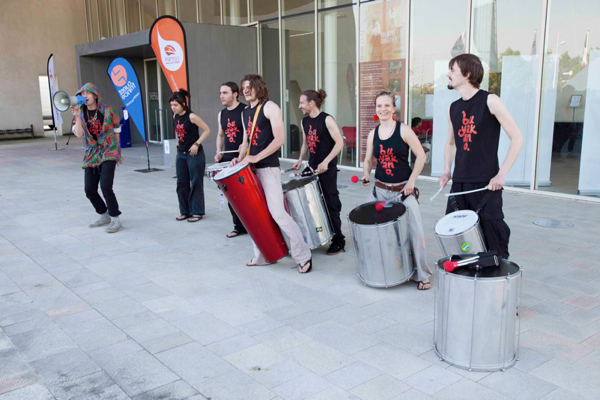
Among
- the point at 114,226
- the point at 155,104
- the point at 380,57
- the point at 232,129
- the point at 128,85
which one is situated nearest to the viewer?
the point at 232,129

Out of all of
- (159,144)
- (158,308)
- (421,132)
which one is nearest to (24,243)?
(158,308)

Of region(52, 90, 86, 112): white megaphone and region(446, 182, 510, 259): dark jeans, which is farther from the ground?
region(52, 90, 86, 112): white megaphone

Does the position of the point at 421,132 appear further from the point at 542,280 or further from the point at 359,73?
the point at 542,280

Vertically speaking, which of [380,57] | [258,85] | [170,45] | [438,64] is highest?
[170,45]

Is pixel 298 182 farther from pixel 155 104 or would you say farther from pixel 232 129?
pixel 155 104

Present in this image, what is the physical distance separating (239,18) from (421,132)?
253 inches

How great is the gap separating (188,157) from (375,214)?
3.37 m

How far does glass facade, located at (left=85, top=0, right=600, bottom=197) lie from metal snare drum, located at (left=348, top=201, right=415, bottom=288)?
16.9ft

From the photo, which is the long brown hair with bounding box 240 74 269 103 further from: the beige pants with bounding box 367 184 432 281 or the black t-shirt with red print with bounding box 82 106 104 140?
the black t-shirt with red print with bounding box 82 106 104 140

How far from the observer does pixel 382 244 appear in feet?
13.0

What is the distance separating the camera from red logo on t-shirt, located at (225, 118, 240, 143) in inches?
231

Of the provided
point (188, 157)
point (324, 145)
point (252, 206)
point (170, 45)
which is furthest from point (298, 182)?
point (170, 45)

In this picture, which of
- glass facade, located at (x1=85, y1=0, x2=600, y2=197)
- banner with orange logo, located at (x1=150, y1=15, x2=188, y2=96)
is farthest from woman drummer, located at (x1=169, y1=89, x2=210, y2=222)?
glass facade, located at (x1=85, y1=0, x2=600, y2=197)

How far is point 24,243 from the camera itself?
5848 mm
